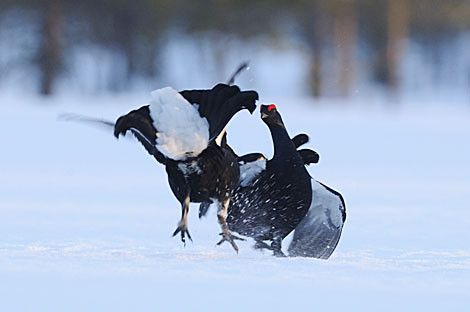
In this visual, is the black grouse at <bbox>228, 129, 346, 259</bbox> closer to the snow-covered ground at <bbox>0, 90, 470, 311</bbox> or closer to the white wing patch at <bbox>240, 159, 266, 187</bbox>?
the white wing patch at <bbox>240, 159, 266, 187</bbox>

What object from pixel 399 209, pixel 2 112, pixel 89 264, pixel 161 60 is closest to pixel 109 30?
pixel 161 60

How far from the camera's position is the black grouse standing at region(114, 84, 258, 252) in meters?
3.46

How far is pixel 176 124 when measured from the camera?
11.3 ft

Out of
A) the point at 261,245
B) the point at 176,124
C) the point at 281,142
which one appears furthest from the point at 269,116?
the point at 176,124

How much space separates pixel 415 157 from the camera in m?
10.8

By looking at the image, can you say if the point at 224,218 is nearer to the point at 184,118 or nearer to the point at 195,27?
the point at 184,118

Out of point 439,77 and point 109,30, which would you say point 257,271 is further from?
point 439,77

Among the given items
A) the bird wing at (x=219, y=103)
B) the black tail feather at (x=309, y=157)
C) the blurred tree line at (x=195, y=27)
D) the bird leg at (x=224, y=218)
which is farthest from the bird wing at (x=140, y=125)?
the blurred tree line at (x=195, y=27)

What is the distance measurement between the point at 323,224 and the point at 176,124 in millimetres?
1083

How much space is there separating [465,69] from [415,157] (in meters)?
26.4

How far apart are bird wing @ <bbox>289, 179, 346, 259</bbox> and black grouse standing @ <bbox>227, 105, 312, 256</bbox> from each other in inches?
4.0

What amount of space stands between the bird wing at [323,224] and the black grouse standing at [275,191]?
4.0 inches

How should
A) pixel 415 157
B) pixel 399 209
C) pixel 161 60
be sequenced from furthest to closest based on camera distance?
1. pixel 161 60
2. pixel 415 157
3. pixel 399 209

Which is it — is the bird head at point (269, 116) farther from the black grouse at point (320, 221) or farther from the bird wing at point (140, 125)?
the bird wing at point (140, 125)
